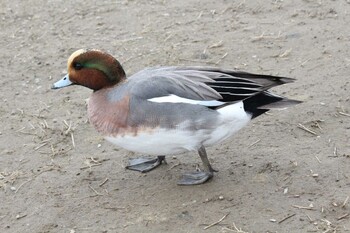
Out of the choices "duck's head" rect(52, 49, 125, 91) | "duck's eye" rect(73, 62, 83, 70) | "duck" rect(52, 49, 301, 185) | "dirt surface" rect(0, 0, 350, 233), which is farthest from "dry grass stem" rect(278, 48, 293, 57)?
"duck's eye" rect(73, 62, 83, 70)

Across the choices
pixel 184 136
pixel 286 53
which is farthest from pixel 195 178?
pixel 286 53

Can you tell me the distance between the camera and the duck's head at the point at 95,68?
134 inches

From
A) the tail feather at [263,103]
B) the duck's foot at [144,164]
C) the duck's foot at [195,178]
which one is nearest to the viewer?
the tail feather at [263,103]

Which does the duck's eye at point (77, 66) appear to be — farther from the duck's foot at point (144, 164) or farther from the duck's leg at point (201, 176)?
the duck's leg at point (201, 176)

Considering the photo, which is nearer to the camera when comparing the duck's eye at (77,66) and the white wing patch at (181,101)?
the white wing patch at (181,101)

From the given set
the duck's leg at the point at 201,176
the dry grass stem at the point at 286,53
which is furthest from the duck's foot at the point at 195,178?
the dry grass stem at the point at 286,53

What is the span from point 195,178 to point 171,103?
0.51 m

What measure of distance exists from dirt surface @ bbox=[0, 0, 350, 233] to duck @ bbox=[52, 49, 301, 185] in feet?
1.06

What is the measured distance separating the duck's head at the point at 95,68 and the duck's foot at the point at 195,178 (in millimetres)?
658

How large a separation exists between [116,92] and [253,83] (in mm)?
732

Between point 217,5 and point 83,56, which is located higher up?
point 83,56

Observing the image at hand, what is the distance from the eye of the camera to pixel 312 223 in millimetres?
3020

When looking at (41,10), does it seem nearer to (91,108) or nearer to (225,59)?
(225,59)

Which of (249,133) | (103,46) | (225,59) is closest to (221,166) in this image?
(249,133)
